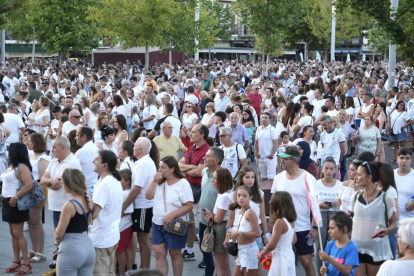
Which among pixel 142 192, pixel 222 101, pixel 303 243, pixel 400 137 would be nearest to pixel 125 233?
pixel 142 192

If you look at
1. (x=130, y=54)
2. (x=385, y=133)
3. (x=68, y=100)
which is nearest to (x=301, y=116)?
(x=385, y=133)

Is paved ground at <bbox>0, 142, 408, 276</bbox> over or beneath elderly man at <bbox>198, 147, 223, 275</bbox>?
beneath

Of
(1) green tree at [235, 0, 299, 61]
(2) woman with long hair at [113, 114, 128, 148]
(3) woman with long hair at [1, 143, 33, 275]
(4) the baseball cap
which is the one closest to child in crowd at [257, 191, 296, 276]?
(4) the baseball cap

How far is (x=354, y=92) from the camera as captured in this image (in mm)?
20625

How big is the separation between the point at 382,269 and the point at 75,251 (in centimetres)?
295

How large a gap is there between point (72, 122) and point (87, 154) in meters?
3.02

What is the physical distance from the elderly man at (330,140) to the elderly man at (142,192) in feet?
14.6

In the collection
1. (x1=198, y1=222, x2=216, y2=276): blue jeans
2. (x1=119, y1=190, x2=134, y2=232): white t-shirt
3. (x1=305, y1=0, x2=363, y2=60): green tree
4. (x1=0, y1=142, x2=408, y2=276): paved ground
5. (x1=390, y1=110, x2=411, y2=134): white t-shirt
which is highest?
(x1=305, y1=0, x2=363, y2=60): green tree

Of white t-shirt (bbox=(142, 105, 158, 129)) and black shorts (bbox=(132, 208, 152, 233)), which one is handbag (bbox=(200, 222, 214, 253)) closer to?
black shorts (bbox=(132, 208, 152, 233))

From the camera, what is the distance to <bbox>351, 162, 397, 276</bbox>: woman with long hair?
268 inches

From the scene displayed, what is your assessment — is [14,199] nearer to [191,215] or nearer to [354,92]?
[191,215]

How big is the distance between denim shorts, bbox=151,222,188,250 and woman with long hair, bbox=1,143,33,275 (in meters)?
1.80

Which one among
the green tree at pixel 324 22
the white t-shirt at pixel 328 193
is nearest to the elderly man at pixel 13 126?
the white t-shirt at pixel 328 193

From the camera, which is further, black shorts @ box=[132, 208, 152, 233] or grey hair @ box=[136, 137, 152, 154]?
black shorts @ box=[132, 208, 152, 233]
